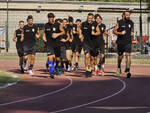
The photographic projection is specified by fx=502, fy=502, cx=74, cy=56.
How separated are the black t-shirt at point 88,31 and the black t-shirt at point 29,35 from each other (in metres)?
2.05

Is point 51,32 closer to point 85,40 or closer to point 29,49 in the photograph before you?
point 85,40

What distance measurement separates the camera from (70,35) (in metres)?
19.6

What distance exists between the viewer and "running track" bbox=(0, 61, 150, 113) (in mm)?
10130

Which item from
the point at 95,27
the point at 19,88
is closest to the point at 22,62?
the point at 95,27

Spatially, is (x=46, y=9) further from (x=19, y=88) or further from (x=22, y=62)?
(x=19, y=88)

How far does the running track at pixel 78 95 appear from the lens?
399 inches

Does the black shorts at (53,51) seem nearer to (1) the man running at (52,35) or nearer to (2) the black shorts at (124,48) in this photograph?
(1) the man running at (52,35)

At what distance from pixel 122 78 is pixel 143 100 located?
197 inches

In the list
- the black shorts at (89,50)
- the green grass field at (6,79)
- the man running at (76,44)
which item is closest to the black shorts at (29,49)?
the green grass field at (6,79)

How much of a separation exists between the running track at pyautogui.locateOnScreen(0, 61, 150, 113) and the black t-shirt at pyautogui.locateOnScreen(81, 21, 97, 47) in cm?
140

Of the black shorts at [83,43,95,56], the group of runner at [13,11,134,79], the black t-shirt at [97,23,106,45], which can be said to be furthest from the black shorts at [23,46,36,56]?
the black t-shirt at [97,23,106,45]

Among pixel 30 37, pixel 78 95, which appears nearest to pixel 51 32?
pixel 30 37

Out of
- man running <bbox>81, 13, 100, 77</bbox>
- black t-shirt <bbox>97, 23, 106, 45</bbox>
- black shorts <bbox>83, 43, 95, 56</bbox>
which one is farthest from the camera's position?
black t-shirt <bbox>97, 23, 106, 45</bbox>

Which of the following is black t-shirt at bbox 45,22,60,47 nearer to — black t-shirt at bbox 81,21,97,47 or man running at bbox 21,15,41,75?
black t-shirt at bbox 81,21,97,47
